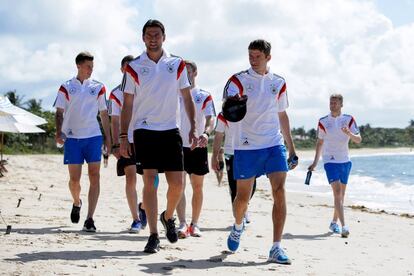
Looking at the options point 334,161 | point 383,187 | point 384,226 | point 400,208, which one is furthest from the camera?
point 383,187

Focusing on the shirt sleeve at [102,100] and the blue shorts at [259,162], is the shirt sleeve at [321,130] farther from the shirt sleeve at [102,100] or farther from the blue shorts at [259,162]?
the blue shorts at [259,162]

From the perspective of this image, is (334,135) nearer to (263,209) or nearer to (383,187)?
(263,209)

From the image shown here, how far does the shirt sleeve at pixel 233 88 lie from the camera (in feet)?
20.4

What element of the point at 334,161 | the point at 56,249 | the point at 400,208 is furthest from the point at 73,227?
the point at 400,208

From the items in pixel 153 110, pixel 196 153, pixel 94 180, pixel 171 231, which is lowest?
pixel 171 231

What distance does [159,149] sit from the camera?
20.1ft

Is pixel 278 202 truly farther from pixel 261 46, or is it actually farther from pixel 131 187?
pixel 131 187

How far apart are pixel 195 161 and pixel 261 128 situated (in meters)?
2.03

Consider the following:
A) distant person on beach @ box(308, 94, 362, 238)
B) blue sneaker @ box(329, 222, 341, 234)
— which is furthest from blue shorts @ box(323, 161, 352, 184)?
blue sneaker @ box(329, 222, 341, 234)

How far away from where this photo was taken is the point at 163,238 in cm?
743

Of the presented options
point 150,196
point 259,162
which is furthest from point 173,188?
point 259,162

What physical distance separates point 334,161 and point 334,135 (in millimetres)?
390

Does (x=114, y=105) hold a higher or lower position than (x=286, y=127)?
higher

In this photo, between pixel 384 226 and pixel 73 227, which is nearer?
pixel 73 227
